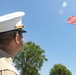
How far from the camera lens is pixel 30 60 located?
2837 inches

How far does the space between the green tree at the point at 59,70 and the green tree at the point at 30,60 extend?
33.4m

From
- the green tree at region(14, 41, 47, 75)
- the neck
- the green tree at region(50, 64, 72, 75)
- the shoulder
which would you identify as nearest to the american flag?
the neck

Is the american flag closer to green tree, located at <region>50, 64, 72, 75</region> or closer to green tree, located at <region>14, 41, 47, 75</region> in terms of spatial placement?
green tree, located at <region>14, 41, 47, 75</region>

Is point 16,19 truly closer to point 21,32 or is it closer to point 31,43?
point 21,32

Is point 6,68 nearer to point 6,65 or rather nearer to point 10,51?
point 6,65

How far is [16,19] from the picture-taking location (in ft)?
10.1

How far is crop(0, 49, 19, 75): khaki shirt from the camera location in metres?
2.59

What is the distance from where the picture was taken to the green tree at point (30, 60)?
71.2 metres

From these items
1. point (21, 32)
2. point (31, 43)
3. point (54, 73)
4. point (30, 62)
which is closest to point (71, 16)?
point (21, 32)

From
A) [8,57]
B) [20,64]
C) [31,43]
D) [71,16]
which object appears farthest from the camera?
[31,43]

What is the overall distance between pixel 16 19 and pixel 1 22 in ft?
0.64

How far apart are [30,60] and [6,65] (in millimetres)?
69656

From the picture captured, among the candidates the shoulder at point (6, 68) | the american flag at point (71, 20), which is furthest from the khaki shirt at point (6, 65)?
the american flag at point (71, 20)

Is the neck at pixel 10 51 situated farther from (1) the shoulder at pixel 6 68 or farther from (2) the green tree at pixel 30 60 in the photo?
(2) the green tree at pixel 30 60
